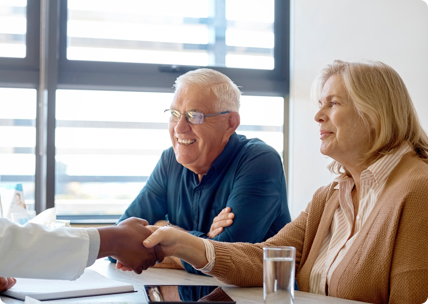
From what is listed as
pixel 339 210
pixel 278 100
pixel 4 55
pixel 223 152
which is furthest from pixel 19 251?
pixel 278 100

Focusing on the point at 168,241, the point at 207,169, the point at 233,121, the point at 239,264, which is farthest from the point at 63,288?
the point at 233,121

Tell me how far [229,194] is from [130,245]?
846 millimetres

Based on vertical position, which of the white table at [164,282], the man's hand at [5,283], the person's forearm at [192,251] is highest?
the person's forearm at [192,251]

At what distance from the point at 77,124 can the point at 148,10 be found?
1.07 m

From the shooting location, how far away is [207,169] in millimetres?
2381

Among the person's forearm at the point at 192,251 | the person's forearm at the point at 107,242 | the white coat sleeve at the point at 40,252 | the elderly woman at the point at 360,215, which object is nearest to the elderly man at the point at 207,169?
the elderly woman at the point at 360,215

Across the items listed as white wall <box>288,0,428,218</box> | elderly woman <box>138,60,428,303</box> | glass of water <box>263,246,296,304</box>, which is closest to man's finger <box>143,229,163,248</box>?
elderly woman <box>138,60,428,303</box>

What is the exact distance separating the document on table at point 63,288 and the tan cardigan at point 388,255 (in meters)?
0.35

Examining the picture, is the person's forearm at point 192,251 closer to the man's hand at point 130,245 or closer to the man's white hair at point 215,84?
the man's hand at point 130,245

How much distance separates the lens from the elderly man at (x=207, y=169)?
2166mm

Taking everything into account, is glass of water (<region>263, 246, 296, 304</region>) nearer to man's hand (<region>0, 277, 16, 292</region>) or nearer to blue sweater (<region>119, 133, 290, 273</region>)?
man's hand (<region>0, 277, 16, 292</region>)

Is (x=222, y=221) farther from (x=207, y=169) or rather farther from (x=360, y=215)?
(x=360, y=215)

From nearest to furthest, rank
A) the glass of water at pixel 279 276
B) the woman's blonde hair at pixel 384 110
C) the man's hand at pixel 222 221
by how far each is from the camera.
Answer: the glass of water at pixel 279 276, the woman's blonde hair at pixel 384 110, the man's hand at pixel 222 221

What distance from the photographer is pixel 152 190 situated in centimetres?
240
